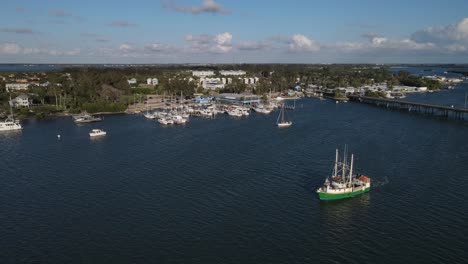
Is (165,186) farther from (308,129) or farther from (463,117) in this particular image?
(463,117)

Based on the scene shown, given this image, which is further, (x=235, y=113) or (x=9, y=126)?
(x=235, y=113)

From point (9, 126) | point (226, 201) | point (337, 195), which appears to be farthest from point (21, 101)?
point (337, 195)

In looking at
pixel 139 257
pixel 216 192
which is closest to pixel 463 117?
pixel 216 192

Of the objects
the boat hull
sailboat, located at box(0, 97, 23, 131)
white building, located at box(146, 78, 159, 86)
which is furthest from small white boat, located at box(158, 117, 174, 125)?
white building, located at box(146, 78, 159, 86)

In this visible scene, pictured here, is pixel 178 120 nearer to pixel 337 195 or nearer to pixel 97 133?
pixel 97 133

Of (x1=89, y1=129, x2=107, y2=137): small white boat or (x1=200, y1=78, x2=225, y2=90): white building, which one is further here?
(x1=200, y1=78, x2=225, y2=90): white building

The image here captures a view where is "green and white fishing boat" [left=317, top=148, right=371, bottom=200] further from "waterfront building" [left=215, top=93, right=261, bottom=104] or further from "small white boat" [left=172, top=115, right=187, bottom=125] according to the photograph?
"waterfront building" [left=215, top=93, right=261, bottom=104]
